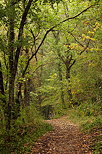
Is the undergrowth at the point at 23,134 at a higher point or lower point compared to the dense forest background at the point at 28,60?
lower

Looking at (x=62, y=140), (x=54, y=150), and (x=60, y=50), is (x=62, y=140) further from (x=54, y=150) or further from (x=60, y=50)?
(x=60, y=50)

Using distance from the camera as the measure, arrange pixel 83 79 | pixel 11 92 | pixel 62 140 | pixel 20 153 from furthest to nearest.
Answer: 1. pixel 83 79
2. pixel 62 140
3. pixel 11 92
4. pixel 20 153

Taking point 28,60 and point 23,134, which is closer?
point 23,134

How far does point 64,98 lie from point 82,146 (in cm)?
1561

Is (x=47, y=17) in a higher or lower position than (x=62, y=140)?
higher

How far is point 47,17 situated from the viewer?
907 cm

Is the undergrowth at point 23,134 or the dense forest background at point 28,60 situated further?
the dense forest background at point 28,60

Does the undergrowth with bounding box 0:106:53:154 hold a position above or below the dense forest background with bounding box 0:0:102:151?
below

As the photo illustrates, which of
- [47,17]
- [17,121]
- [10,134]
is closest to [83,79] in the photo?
[47,17]

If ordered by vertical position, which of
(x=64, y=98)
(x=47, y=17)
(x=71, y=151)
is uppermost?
(x=47, y=17)

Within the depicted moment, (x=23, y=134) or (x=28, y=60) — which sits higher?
(x=28, y=60)

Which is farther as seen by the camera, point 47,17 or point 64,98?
point 64,98

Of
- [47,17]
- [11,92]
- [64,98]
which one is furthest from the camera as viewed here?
[64,98]

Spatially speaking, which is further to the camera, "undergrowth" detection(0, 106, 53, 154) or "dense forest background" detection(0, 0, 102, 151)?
"dense forest background" detection(0, 0, 102, 151)
